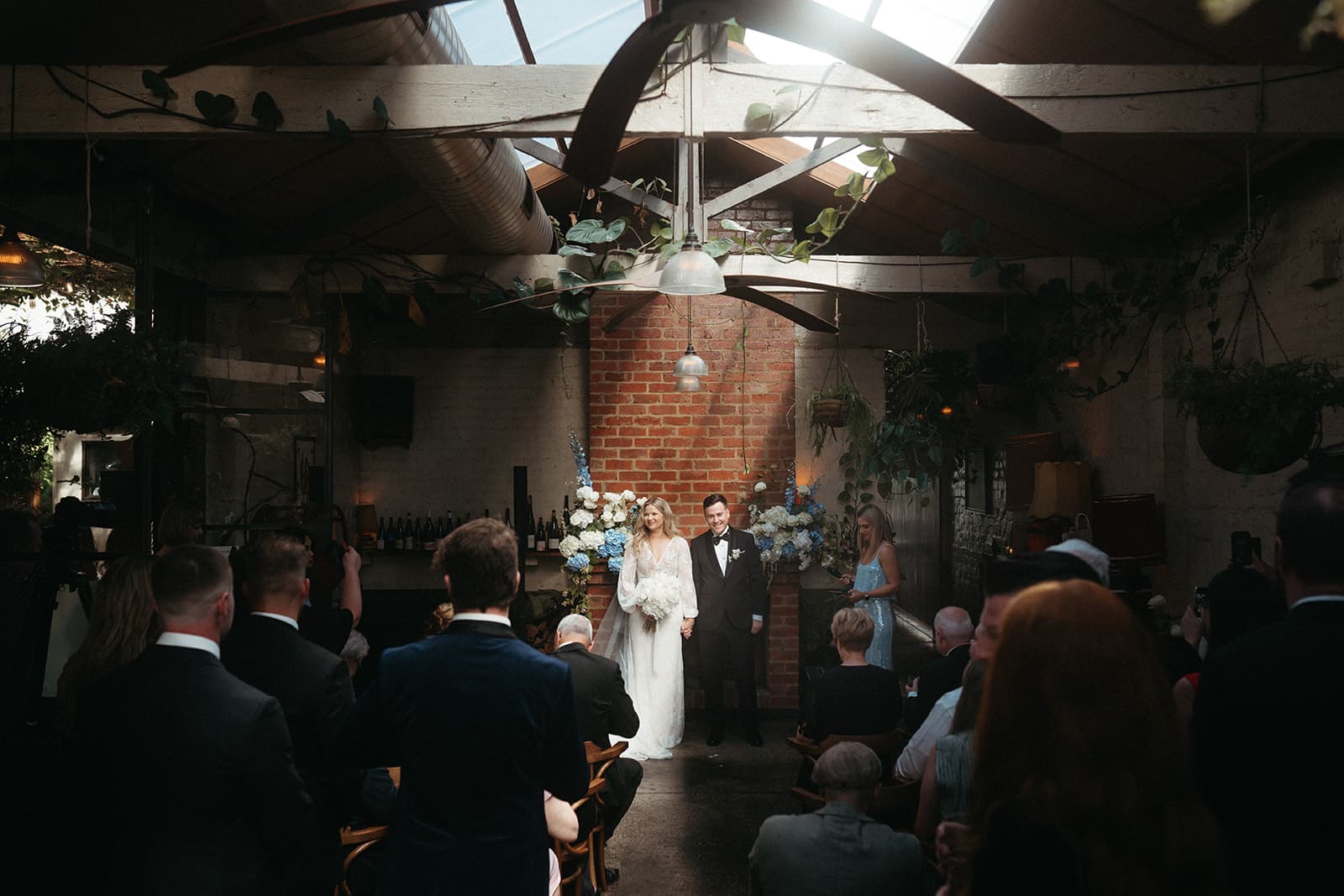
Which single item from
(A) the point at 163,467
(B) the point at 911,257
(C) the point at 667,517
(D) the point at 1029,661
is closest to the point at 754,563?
(C) the point at 667,517

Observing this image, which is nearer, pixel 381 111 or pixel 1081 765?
pixel 1081 765

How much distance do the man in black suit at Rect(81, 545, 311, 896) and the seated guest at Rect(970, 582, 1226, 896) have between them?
1443mm

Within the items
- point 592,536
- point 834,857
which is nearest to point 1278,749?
point 834,857

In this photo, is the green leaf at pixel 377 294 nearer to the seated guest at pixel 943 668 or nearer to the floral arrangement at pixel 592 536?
the floral arrangement at pixel 592 536

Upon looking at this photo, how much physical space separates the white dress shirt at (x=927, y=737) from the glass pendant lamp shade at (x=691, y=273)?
6.01ft

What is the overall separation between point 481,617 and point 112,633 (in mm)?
1360

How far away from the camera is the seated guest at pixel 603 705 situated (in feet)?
12.4

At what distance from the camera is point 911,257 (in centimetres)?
622

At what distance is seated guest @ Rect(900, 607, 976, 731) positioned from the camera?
3355mm

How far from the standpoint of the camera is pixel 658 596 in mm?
6094

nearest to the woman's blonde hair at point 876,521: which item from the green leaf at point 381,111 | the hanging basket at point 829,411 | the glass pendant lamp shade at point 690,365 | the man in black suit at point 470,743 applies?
the hanging basket at point 829,411

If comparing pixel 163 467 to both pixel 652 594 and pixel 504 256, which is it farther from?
pixel 652 594

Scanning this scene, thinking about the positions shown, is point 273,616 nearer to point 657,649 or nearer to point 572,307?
point 572,307

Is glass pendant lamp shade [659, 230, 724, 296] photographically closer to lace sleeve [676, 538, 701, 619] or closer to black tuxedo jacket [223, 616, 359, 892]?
black tuxedo jacket [223, 616, 359, 892]
